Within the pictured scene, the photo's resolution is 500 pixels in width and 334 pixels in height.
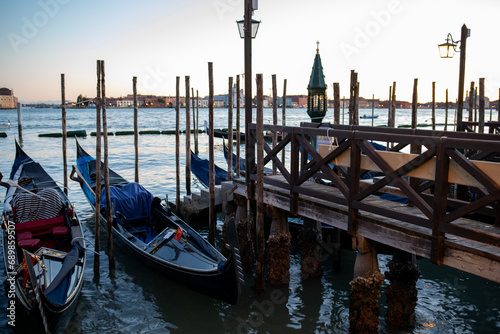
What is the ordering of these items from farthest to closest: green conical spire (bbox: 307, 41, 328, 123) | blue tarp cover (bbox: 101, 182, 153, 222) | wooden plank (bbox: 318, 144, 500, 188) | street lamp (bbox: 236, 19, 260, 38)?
1. green conical spire (bbox: 307, 41, 328, 123)
2. blue tarp cover (bbox: 101, 182, 153, 222)
3. street lamp (bbox: 236, 19, 260, 38)
4. wooden plank (bbox: 318, 144, 500, 188)

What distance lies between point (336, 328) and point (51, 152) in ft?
79.4

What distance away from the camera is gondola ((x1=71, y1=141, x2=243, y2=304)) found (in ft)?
18.4

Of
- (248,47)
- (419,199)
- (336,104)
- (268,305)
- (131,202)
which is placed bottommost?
(268,305)

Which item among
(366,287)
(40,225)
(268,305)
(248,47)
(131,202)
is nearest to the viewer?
(366,287)

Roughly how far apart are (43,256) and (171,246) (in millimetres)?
1850

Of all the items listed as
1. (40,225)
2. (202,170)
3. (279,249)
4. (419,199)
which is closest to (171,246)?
(279,249)

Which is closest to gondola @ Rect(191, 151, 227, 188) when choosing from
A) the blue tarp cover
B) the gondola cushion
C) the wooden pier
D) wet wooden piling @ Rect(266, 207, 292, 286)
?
the blue tarp cover

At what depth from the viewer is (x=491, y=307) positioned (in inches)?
229

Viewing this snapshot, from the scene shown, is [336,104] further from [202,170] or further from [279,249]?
[202,170]

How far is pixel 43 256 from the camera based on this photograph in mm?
5840

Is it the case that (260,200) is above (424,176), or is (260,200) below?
A: below

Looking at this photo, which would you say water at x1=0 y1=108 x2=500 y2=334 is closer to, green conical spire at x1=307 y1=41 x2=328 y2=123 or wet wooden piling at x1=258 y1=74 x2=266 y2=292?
wet wooden piling at x1=258 y1=74 x2=266 y2=292

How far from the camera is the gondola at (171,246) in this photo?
18.4 ft

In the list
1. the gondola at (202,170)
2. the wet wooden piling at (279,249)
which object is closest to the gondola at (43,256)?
the wet wooden piling at (279,249)
